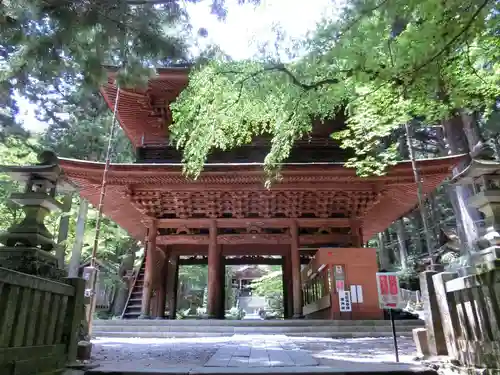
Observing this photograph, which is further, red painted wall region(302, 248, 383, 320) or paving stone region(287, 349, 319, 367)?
red painted wall region(302, 248, 383, 320)

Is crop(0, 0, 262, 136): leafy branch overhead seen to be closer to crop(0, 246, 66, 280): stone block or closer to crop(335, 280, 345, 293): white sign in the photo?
crop(0, 246, 66, 280): stone block

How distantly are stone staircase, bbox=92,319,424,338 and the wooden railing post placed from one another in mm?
5272

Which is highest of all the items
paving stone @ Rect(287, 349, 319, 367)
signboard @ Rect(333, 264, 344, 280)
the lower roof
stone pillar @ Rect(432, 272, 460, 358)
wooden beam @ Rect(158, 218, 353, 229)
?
the lower roof

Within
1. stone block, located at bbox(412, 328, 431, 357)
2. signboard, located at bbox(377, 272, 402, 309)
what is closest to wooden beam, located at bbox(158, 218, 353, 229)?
signboard, located at bbox(377, 272, 402, 309)

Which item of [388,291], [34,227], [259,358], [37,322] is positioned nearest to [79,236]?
[34,227]

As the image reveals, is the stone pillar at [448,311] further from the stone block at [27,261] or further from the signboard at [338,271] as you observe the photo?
the signboard at [338,271]

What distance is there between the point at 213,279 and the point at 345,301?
13.4 ft

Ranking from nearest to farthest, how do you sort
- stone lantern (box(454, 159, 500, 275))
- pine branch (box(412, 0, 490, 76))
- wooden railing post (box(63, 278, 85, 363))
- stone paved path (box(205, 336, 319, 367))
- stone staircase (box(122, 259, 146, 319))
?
pine branch (box(412, 0, 490, 76)) → stone lantern (box(454, 159, 500, 275)) → stone paved path (box(205, 336, 319, 367)) → wooden railing post (box(63, 278, 85, 363)) → stone staircase (box(122, 259, 146, 319))

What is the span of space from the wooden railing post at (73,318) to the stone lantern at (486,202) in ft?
16.0

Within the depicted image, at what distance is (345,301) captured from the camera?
10.8m

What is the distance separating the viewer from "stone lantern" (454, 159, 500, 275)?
4.20 metres

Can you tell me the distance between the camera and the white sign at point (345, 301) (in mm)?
10709

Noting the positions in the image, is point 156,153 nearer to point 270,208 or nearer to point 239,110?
point 270,208

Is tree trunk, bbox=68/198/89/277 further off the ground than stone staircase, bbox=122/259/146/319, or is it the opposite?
tree trunk, bbox=68/198/89/277
